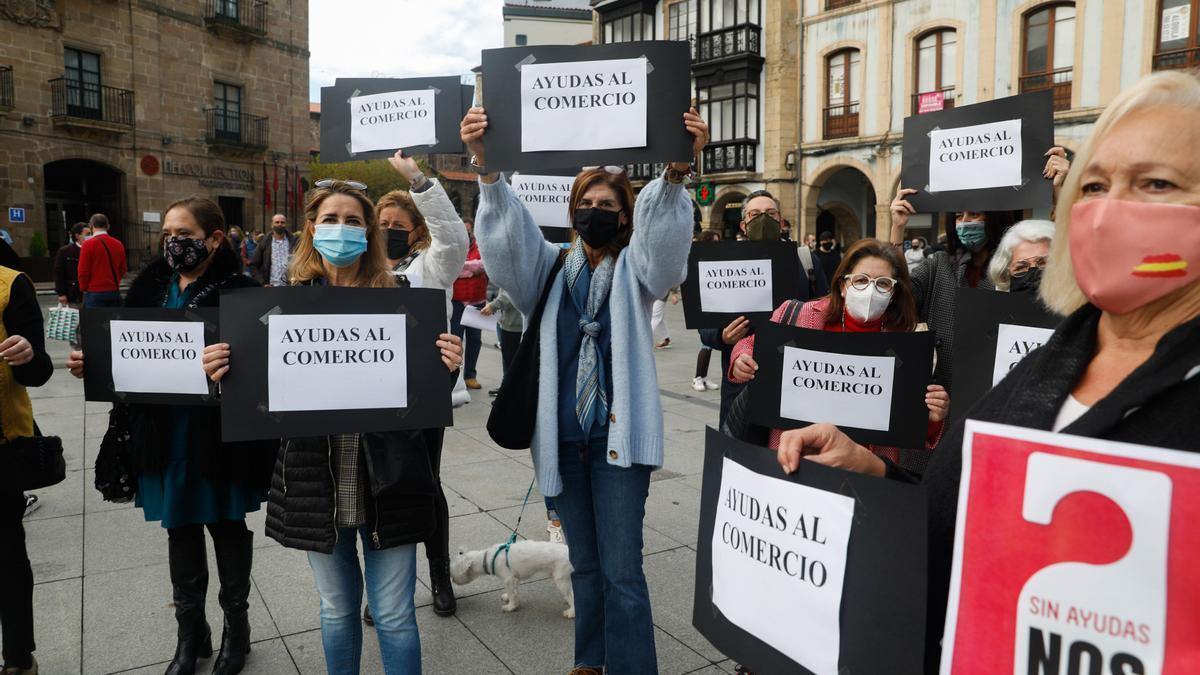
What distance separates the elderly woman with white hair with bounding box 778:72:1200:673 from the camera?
1.13 metres

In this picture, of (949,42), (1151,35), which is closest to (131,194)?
(949,42)

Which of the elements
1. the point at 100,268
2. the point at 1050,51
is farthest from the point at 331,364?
the point at 1050,51

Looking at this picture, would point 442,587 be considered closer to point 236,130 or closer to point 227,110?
point 236,130

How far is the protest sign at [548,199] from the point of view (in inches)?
228

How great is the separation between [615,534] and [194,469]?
1.69 meters

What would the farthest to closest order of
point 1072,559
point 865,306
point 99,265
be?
point 99,265, point 865,306, point 1072,559

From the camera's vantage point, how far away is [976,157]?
4.02 meters

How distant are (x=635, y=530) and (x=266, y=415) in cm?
130

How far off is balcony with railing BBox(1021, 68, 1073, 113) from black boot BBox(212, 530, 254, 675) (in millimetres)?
20717

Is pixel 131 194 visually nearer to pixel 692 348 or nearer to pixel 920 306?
pixel 692 348

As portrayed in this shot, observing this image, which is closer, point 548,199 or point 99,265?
point 548,199

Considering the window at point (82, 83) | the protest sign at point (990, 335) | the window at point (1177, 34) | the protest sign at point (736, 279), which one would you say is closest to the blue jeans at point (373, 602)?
the protest sign at point (990, 335)

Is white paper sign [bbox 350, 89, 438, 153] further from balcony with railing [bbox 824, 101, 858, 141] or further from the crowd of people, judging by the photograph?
balcony with railing [bbox 824, 101, 858, 141]

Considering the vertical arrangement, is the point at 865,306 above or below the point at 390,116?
below
